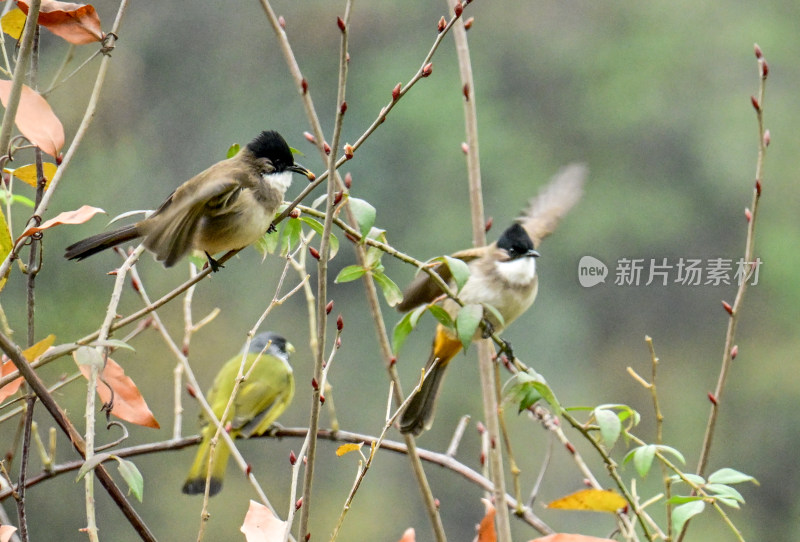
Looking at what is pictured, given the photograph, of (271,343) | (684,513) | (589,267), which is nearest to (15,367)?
(684,513)

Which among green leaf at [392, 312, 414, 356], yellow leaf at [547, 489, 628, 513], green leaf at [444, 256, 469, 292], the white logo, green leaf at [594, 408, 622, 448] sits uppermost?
the white logo

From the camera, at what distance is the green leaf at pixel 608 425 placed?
745mm

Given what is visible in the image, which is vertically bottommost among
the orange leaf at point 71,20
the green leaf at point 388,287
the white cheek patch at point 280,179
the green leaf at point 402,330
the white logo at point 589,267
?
the green leaf at point 402,330

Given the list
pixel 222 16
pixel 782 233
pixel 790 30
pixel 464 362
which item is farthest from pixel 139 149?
pixel 790 30

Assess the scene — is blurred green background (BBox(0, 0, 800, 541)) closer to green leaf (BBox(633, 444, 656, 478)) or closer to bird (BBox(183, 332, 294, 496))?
bird (BBox(183, 332, 294, 496))

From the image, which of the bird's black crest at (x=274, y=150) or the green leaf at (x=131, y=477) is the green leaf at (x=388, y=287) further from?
the bird's black crest at (x=274, y=150)

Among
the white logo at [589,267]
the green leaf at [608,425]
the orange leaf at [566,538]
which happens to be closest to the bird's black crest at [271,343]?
the white logo at [589,267]

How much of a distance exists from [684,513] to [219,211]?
1.86 ft

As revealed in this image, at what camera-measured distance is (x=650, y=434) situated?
6012mm

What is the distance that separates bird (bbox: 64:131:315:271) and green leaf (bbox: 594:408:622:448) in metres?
0.38

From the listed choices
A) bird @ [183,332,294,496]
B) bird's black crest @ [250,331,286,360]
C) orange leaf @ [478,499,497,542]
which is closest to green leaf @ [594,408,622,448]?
orange leaf @ [478,499,497,542]

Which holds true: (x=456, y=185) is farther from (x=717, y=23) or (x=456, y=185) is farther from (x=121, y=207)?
(x=717, y=23)

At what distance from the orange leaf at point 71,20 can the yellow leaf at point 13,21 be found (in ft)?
0.08

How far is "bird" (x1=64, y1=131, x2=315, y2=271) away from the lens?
2.73ft
